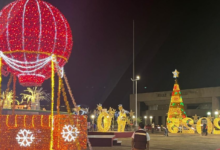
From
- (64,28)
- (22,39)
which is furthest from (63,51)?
(22,39)

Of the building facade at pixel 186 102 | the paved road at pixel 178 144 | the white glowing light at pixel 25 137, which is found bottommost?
the paved road at pixel 178 144

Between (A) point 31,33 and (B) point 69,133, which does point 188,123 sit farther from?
(A) point 31,33

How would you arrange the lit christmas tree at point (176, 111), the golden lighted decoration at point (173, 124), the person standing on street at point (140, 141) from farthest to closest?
1. the golden lighted decoration at point (173, 124)
2. the lit christmas tree at point (176, 111)
3. the person standing on street at point (140, 141)

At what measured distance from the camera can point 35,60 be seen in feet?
30.2

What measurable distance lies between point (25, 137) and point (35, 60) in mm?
2901

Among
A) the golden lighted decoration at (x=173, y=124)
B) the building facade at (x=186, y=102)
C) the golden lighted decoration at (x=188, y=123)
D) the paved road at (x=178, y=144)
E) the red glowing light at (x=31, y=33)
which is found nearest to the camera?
the red glowing light at (x=31, y=33)

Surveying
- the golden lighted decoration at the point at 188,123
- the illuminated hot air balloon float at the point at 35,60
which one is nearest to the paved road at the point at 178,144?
the illuminated hot air balloon float at the point at 35,60

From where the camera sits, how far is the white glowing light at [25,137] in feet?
33.4

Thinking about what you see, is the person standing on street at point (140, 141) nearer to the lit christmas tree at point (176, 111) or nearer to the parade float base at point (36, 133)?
the parade float base at point (36, 133)

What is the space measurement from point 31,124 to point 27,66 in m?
2.34

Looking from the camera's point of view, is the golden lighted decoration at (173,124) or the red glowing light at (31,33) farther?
the golden lighted decoration at (173,124)

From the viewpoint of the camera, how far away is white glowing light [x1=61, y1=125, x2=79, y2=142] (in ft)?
33.5

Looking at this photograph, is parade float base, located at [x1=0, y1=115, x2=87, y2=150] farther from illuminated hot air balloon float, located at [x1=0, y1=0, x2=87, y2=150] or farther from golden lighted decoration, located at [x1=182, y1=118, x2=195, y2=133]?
golden lighted decoration, located at [x1=182, y1=118, x2=195, y2=133]

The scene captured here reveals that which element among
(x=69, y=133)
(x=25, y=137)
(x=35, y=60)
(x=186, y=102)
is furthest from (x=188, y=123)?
(x=35, y=60)
